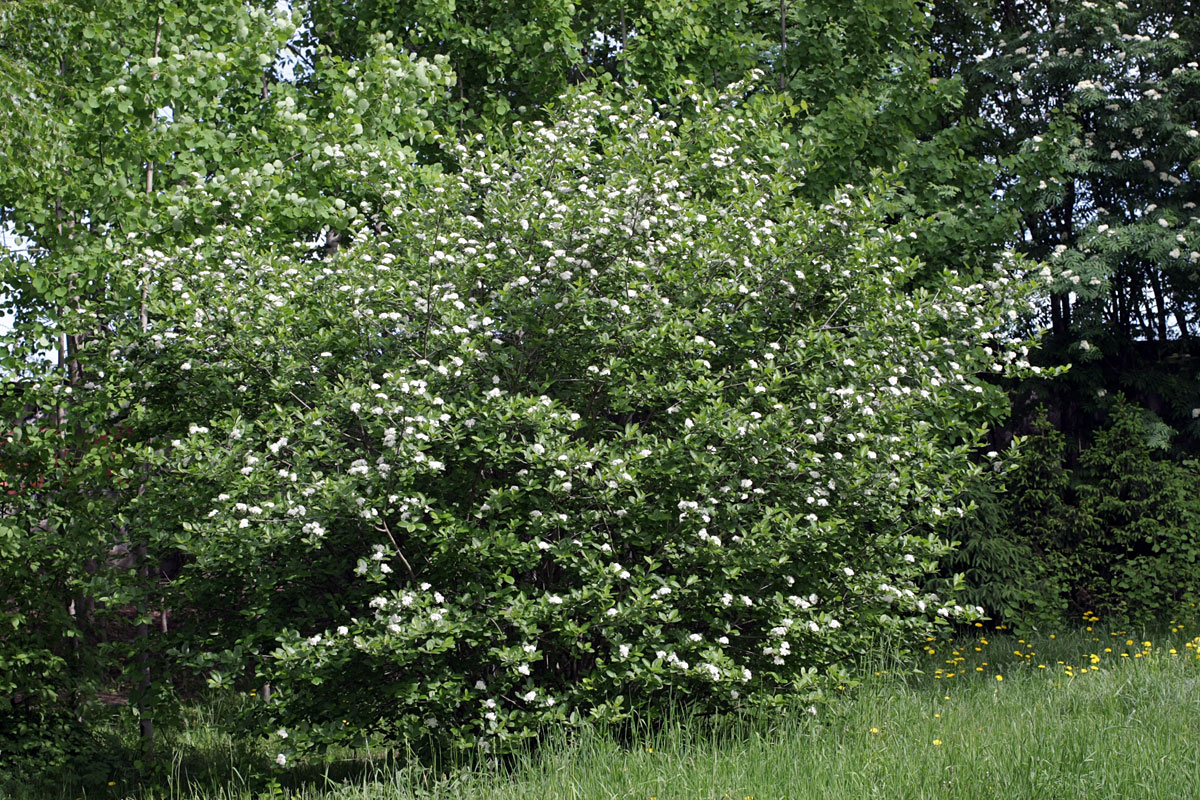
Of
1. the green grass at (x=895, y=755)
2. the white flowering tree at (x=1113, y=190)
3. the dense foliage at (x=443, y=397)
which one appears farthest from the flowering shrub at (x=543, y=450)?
the white flowering tree at (x=1113, y=190)

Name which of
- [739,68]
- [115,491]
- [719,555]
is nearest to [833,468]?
[719,555]

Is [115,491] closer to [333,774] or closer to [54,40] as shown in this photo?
[333,774]

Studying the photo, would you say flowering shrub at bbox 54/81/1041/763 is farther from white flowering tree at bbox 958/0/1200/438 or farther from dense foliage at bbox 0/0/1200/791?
white flowering tree at bbox 958/0/1200/438

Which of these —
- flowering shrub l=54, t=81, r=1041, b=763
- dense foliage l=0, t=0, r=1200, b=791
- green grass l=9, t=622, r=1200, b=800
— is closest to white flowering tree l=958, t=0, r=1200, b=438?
dense foliage l=0, t=0, r=1200, b=791

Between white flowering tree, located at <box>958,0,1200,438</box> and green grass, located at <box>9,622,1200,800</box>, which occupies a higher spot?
white flowering tree, located at <box>958,0,1200,438</box>

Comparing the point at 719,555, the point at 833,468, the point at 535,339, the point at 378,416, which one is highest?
the point at 535,339

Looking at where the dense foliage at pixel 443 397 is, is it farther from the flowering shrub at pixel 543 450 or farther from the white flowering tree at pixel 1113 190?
the white flowering tree at pixel 1113 190

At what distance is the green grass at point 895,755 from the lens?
388 centimetres

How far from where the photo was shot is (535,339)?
200 inches

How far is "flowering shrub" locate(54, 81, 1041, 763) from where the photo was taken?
459 cm

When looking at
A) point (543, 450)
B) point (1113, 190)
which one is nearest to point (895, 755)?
point (543, 450)

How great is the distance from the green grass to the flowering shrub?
0.26 meters

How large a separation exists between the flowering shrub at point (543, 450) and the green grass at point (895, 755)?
0.87ft

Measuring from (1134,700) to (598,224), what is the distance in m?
3.66
